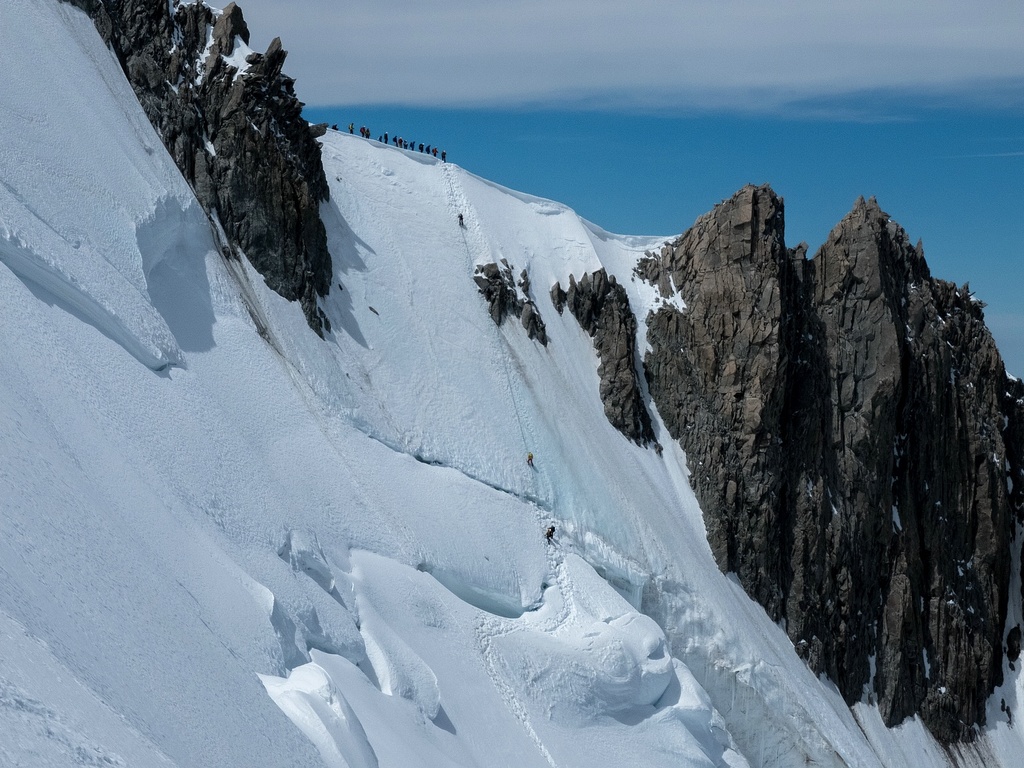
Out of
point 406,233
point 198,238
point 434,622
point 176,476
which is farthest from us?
point 406,233

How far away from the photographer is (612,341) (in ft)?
166

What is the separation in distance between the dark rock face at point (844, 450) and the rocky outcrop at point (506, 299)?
7007 millimetres

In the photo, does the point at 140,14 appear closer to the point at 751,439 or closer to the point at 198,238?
the point at 198,238

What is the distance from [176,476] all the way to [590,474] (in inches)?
829

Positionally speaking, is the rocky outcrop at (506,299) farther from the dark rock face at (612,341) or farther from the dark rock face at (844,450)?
the dark rock face at (844,450)

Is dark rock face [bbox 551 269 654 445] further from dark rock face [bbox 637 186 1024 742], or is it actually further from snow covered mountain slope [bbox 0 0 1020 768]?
dark rock face [bbox 637 186 1024 742]

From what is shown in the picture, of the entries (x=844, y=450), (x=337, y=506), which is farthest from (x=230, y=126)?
(x=844, y=450)

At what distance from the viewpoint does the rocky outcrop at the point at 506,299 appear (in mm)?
47812

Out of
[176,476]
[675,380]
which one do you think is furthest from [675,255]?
[176,476]

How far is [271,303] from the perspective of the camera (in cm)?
3875

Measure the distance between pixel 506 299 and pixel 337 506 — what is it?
17664 mm

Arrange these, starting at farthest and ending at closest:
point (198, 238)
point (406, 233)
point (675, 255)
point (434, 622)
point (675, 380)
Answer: point (675, 255) → point (675, 380) → point (406, 233) → point (198, 238) → point (434, 622)

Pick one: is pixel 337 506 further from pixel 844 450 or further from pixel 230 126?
pixel 844 450

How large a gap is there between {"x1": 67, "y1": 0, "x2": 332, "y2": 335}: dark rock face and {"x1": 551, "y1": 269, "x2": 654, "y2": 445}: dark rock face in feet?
46.0
